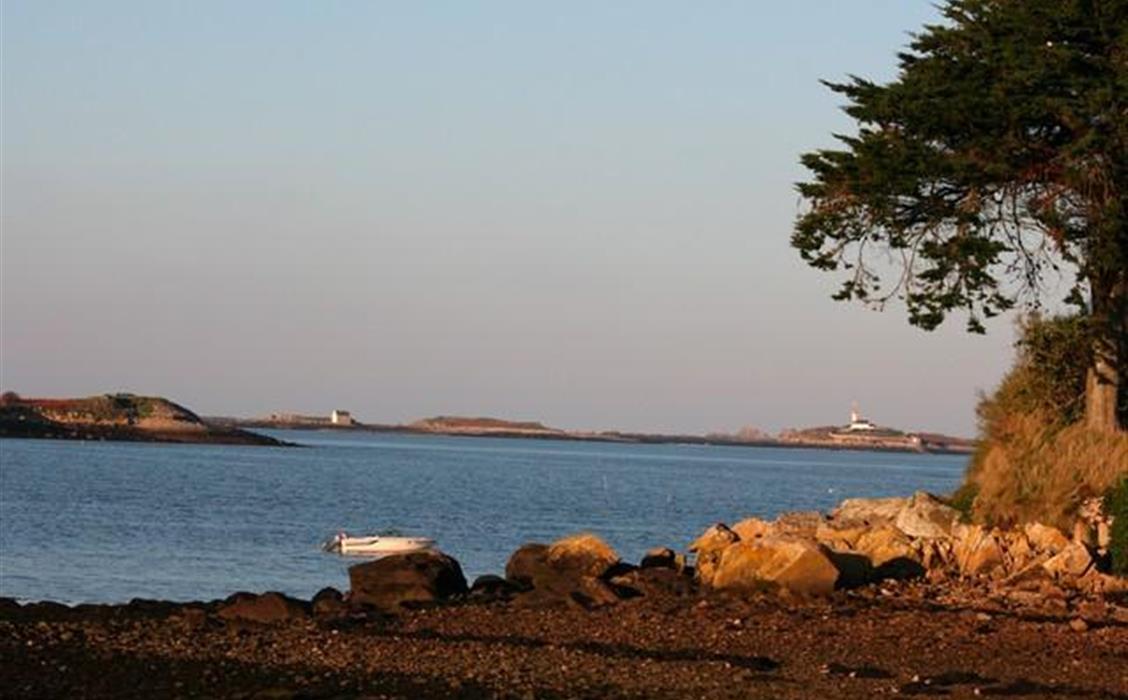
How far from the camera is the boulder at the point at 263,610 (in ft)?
85.9

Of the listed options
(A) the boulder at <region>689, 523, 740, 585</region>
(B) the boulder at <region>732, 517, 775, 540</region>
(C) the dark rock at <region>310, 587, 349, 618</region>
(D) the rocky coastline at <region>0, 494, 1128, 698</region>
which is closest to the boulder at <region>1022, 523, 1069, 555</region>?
(D) the rocky coastline at <region>0, 494, 1128, 698</region>

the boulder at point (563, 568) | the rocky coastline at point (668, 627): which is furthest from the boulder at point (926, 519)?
the boulder at point (563, 568)

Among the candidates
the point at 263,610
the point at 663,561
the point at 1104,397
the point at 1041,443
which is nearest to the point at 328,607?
the point at 263,610

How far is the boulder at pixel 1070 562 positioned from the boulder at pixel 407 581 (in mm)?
8780

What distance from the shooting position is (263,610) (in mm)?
26438

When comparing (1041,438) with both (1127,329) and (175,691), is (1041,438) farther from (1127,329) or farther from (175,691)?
(175,691)

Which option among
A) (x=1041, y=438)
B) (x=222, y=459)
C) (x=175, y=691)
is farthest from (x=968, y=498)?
(x=222, y=459)

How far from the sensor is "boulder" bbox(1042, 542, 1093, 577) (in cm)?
3088

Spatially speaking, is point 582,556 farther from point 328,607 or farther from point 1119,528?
point 1119,528

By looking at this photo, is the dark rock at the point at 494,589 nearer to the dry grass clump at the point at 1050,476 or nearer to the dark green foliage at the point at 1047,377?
the dry grass clump at the point at 1050,476

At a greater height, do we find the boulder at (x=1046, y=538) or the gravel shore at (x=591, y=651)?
the boulder at (x=1046, y=538)

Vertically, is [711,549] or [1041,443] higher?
[1041,443]

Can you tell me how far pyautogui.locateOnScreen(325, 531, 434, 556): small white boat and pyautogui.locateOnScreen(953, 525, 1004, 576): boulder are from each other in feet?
70.8

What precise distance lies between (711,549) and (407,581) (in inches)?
224
